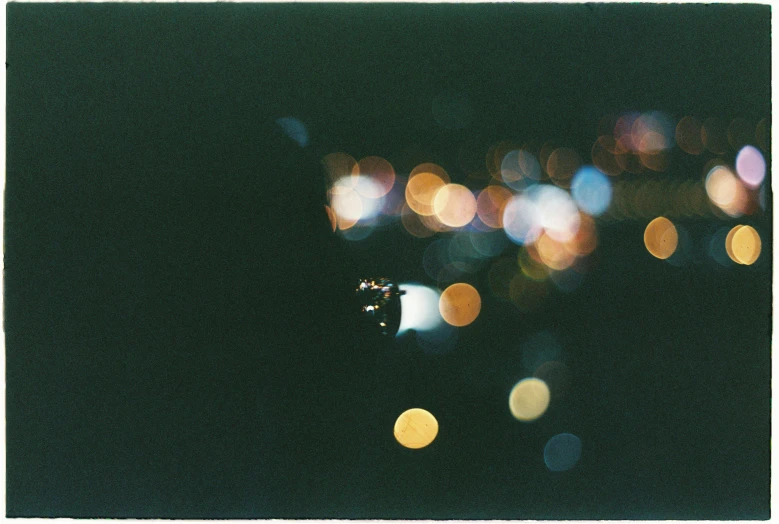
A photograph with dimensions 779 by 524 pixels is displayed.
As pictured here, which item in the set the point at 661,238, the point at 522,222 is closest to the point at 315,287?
the point at 522,222

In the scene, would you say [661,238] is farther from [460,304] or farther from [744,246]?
[460,304]

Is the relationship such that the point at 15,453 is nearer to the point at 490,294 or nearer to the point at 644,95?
the point at 490,294

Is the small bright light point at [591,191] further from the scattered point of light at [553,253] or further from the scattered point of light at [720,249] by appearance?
the scattered point of light at [720,249]

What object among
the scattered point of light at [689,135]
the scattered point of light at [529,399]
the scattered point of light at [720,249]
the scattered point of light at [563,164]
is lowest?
the scattered point of light at [529,399]

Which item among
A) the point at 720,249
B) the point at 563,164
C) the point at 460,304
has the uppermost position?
the point at 563,164

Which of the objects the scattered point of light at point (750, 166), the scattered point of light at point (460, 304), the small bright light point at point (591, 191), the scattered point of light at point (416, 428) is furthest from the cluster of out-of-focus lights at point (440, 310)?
the scattered point of light at point (750, 166)

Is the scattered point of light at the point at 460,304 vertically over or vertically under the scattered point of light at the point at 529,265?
under
